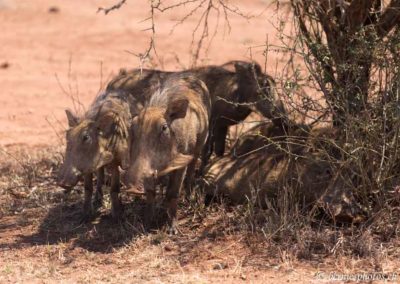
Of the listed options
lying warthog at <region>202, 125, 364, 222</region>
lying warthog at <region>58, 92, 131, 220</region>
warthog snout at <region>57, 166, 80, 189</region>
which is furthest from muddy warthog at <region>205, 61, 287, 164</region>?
warthog snout at <region>57, 166, 80, 189</region>

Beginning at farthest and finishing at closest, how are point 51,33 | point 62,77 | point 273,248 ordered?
point 51,33 → point 62,77 → point 273,248

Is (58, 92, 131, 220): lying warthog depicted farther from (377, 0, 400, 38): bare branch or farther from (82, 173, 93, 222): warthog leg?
(377, 0, 400, 38): bare branch

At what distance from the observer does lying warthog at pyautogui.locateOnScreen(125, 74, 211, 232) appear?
5.61 metres

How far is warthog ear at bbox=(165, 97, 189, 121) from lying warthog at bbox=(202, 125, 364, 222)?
0.65m

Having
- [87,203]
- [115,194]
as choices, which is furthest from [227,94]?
[87,203]

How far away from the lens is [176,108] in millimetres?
5906

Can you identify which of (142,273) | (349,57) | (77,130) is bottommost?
(142,273)

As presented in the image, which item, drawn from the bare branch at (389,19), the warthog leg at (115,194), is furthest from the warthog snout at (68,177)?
the bare branch at (389,19)

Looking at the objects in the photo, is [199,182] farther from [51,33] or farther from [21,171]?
[51,33]

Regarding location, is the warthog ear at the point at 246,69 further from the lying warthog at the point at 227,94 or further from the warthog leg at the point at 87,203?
the warthog leg at the point at 87,203

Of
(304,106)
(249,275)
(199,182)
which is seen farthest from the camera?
(199,182)

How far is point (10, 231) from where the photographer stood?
20.9ft

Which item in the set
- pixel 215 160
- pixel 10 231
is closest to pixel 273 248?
pixel 215 160

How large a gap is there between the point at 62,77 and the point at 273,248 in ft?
27.2
